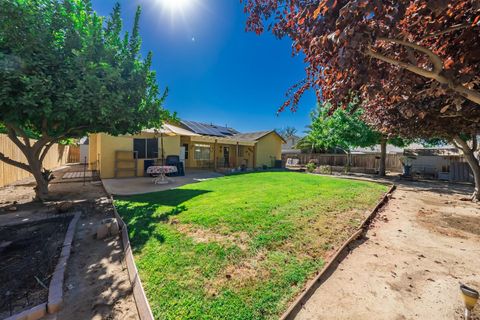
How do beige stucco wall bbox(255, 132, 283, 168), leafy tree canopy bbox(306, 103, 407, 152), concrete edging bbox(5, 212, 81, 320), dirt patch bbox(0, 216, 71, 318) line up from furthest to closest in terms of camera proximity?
beige stucco wall bbox(255, 132, 283, 168) < leafy tree canopy bbox(306, 103, 407, 152) < dirt patch bbox(0, 216, 71, 318) < concrete edging bbox(5, 212, 81, 320)

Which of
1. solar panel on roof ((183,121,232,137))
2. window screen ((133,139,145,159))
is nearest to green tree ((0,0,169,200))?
window screen ((133,139,145,159))

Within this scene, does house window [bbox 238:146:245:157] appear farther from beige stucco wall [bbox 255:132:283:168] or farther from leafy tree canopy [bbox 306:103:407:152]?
leafy tree canopy [bbox 306:103:407:152]

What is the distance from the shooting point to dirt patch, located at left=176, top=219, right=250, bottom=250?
3.66 meters

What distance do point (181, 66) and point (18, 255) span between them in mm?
12136

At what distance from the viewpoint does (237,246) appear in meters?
3.52

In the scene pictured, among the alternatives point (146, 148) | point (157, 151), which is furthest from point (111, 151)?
point (157, 151)

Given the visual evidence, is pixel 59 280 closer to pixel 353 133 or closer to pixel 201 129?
pixel 353 133

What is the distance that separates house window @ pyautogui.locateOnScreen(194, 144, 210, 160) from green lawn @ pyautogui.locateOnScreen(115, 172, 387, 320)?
11.9 metres

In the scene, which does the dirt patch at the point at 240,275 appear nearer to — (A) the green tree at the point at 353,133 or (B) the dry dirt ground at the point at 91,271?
(B) the dry dirt ground at the point at 91,271

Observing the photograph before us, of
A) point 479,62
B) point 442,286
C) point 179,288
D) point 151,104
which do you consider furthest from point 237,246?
point 151,104

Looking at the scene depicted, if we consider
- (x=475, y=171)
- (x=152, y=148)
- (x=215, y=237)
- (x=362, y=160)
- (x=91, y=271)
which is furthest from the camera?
(x=362, y=160)

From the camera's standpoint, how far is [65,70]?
5504 millimetres

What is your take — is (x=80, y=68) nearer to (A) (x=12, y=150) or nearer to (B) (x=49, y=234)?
(B) (x=49, y=234)

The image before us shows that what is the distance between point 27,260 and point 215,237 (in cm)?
319
